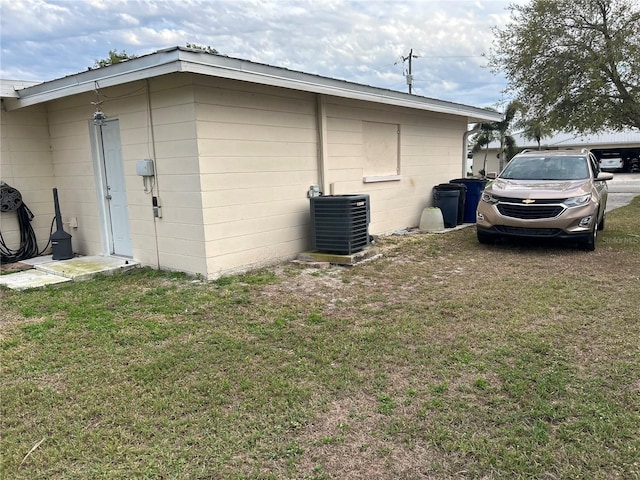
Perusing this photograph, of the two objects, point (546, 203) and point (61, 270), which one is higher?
point (546, 203)

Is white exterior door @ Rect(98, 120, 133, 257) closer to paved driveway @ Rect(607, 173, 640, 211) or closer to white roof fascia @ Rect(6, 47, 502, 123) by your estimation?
white roof fascia @ Rect(6, 47, 502, 123)

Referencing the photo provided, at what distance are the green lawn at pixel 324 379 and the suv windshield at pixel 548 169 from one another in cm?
265

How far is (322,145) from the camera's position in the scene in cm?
753

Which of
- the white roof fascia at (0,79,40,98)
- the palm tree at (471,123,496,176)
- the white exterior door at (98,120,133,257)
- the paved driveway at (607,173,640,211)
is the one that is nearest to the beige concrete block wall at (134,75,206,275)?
the white exterior door at (98,120,133,257)

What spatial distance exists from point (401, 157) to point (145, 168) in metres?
5.42

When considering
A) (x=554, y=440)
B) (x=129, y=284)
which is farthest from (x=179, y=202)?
(x=554, y=440)

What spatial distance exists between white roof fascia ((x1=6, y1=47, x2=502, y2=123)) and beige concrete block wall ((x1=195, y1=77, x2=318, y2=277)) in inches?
15.3

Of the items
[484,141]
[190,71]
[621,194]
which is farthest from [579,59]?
[484,141]

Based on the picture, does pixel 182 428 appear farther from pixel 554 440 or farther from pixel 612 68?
pixel 612 68

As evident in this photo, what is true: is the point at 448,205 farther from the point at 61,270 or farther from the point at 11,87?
the point at 11,87

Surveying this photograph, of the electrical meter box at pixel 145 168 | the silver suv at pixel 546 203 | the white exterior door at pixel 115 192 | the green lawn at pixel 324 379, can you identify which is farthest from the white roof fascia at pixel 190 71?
the silver suv at pixel 546 203

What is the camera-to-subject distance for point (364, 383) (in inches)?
128

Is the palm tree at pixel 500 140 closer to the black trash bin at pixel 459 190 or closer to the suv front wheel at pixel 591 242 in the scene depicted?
the black trash bin at pixel 459 190

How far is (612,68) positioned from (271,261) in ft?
46.0
